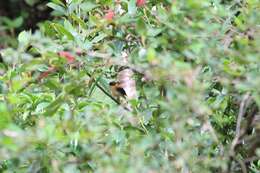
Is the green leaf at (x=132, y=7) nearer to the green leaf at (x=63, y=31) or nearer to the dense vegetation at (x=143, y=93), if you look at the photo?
the dense vegetation at (x=143, y=93)

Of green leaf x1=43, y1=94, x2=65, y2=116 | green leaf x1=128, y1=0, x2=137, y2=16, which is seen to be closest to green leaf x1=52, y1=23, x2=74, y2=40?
green leaf x1=128, y1=0, x2=137, y2=16

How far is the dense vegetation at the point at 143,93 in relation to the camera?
1.51m

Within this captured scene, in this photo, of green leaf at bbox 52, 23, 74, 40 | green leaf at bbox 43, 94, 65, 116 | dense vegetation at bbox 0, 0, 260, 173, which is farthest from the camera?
A: green leaf at bbox 52, 23, 74, 40

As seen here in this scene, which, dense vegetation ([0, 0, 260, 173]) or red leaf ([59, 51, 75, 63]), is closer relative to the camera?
dense vegetation ([0, 0, 260, 173])

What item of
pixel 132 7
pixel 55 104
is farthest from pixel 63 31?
pixel 55 104

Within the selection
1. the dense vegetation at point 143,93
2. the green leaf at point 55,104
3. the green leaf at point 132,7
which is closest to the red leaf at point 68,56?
the dense vegetation at point 143,93

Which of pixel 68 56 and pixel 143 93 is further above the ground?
pixel 68 56

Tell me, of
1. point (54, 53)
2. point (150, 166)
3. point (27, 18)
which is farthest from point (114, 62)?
point (27, 18)

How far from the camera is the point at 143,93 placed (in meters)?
1.88

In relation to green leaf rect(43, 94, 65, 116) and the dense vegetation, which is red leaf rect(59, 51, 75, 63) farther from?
green leaf rect(43, 94, 65, 116)

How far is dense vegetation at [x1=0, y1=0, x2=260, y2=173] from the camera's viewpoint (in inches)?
59.4

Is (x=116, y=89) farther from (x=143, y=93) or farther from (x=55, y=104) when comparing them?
(x=55, y=104)

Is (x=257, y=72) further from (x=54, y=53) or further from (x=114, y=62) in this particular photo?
(x=54, y=53)

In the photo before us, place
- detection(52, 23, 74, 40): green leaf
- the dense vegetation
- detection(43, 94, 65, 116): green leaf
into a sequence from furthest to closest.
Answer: detection(52, 23, 74, 40): green leaf → detection(43, 94, 65, 116): green leaf → the dense vegetation
